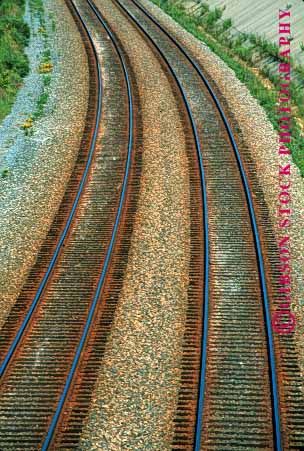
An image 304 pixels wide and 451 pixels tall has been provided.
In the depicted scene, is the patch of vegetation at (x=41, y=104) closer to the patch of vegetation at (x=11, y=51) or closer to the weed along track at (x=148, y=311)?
the patch of vegetation at (x=11, y=51)

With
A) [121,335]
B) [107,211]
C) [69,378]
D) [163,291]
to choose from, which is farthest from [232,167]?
[69,378]

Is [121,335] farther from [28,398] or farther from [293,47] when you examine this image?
[293,47]

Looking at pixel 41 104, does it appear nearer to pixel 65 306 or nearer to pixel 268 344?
pixel 65 306

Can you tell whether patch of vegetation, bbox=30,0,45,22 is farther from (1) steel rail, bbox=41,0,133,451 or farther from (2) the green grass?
(1) steel rail, bbox=41,0,133,451

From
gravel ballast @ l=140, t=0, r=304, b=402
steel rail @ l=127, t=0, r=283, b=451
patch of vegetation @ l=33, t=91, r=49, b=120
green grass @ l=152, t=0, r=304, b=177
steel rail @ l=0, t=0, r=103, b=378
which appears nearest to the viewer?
steel rail @ l=127, t=0, r=283, b=451

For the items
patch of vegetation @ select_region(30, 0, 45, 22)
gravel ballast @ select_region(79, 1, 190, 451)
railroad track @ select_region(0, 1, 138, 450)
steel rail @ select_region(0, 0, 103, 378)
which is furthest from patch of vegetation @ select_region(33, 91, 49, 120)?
patch of vegetation @ select_region(30, 0, 45, 22)

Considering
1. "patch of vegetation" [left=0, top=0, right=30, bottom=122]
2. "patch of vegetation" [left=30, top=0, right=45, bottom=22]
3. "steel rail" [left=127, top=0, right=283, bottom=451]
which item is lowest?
"steel rail" [left=127, top=0, right=283, bottom=451]
